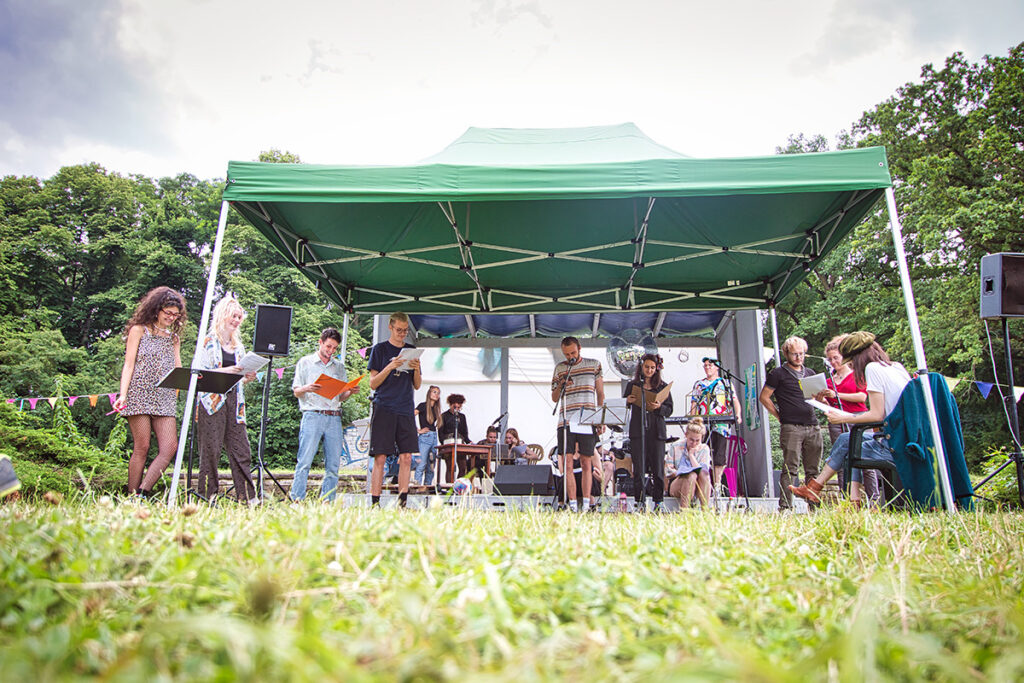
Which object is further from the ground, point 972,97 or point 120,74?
point 120,74

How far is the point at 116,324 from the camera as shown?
22.1m

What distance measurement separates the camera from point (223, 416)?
4.79 meters

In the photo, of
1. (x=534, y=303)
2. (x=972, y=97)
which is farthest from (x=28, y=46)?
(x=972, y=97)

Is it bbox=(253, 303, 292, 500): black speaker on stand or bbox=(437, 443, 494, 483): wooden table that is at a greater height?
bbox=(253, 303, 292, 500): black speaker on stand

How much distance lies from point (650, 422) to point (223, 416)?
12.4ft

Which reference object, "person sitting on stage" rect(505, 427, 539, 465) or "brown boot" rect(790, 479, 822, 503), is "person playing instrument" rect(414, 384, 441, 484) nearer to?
"person sitting on stage" rect(505, 427, 539, 465)

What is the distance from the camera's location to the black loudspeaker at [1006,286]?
4.58 meters

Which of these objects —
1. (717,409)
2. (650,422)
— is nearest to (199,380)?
(650,422)

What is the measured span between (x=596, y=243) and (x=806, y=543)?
4484mm

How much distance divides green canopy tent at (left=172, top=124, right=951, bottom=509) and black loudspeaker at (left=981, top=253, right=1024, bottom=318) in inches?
41.3

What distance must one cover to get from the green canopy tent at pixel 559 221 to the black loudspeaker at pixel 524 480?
2.15m

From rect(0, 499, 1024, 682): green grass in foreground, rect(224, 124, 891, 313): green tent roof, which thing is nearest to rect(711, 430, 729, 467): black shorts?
rect(224, 124, 891, 313): green tent roof

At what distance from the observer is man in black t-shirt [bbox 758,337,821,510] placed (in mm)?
5723

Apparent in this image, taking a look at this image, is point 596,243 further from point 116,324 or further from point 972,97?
point 116,324
